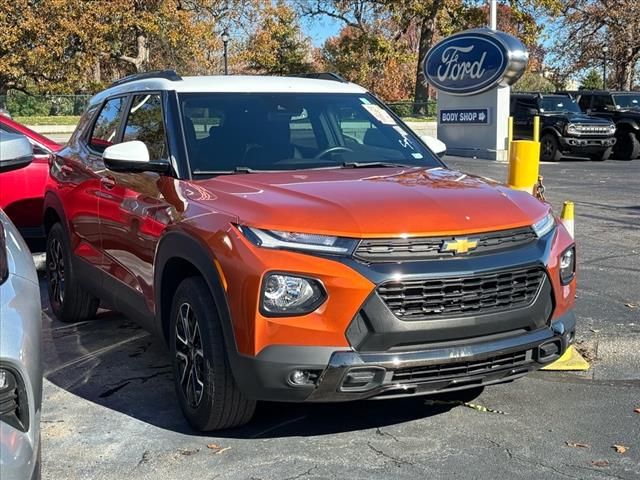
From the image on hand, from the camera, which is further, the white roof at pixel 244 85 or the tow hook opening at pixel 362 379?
the white roof at pixel 244 85

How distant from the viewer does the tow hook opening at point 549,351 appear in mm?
3734

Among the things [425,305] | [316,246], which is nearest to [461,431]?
[425,305]

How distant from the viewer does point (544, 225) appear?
12.8ft

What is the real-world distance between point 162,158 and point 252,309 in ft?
4.86

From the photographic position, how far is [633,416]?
4188 mm

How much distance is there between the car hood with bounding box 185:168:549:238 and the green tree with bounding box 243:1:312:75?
135 ft

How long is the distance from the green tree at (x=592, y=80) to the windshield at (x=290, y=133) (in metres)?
49.6

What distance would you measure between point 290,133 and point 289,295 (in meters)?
1.67

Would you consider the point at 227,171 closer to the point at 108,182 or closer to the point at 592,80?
the point at 108,182

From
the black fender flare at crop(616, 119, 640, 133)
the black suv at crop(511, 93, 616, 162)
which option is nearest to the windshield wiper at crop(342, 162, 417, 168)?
the black suv at crop(511, 93, 616, 162)

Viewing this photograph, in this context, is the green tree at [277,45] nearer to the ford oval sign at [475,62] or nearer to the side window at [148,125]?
the ford oval sign at [475,62]

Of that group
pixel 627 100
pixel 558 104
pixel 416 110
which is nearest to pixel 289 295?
pixel 558 104

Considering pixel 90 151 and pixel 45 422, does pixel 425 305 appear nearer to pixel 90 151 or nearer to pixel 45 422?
pixel 45 422

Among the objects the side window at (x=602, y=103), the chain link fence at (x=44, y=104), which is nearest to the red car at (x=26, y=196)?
the side window at (x=602, y=103)
